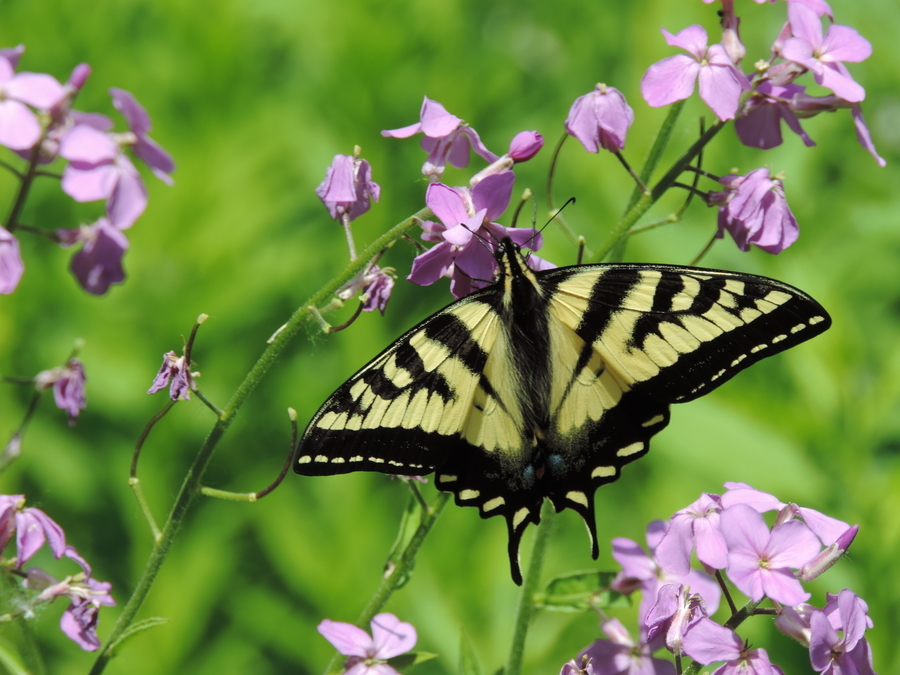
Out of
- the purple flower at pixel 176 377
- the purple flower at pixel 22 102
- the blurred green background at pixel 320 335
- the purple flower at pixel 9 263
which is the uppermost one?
the purple flower at pixel 22 102

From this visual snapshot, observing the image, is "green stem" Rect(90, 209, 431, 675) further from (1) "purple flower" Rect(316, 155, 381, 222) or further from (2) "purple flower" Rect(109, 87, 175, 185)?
(2) "purple flower" Rect(109, 87, 175, 185)

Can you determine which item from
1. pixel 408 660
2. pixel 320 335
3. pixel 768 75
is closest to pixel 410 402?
pixel 408 660

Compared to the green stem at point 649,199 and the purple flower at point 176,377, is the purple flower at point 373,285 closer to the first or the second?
the purple flower at point 176,377

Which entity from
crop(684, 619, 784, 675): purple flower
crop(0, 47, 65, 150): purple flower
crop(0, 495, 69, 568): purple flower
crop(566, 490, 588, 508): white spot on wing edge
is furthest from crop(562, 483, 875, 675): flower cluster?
crop(0, 47, 65, 150): purple flower

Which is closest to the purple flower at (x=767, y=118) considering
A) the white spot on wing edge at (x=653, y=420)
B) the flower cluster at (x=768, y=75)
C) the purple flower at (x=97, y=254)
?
the flower cluster at (x=768, y=75)

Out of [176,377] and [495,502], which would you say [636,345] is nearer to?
[495,502]

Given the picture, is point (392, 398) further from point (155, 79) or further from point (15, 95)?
point (155, 79)
